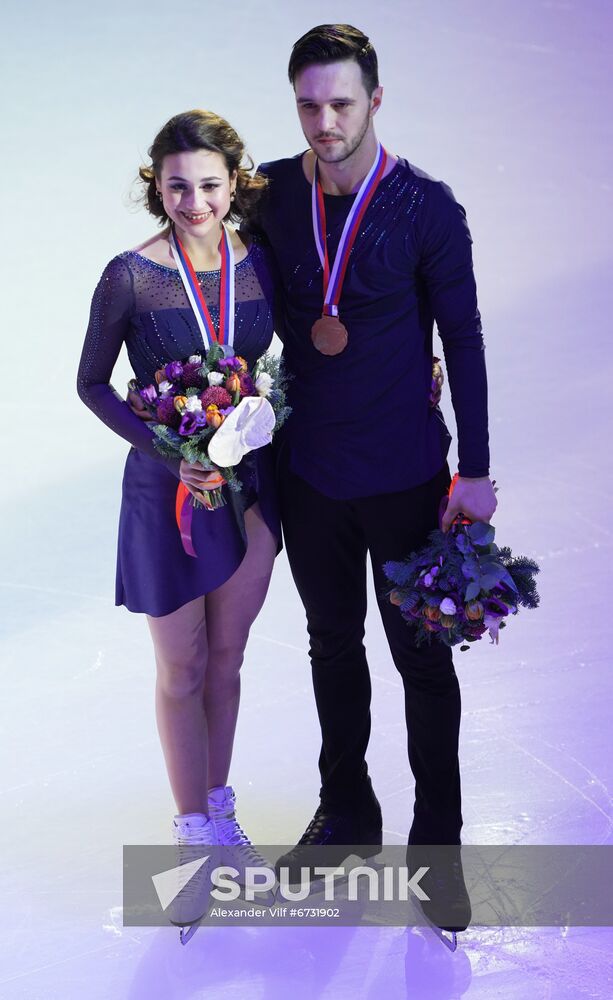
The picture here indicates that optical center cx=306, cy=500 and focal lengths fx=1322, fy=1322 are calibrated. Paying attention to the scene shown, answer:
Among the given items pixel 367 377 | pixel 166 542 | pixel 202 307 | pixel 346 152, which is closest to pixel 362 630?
pixel 166 542

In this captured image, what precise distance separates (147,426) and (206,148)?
25.1 inches

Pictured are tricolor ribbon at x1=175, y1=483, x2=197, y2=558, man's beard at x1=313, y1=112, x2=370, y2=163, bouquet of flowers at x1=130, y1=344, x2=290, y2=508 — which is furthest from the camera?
tricolor ribbon at x1=175, y1=483, x2=197, y2=558

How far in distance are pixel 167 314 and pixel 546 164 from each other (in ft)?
22.8

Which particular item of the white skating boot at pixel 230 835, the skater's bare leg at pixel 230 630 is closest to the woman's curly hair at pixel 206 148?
the skater's bare leg at pixel 230 630

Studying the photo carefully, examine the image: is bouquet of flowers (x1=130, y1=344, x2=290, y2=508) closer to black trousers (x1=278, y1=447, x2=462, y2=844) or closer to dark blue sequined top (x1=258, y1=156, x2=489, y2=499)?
dark blue sequined top (x1=258, y1=156, x2=489, y2=499)

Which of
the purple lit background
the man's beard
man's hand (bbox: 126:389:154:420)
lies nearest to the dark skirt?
man's hand (bbox: 126:389:154:420)

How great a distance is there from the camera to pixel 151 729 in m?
4.17

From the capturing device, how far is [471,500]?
123 inches

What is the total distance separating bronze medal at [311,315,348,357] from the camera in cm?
303

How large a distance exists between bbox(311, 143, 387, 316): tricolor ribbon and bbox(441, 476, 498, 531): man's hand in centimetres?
51

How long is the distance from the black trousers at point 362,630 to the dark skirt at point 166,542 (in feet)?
0.65

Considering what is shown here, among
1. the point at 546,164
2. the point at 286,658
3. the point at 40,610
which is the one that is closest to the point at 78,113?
the point at 546,164

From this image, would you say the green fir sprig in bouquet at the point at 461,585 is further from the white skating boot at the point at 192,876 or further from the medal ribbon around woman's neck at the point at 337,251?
the white skating boot at the point at 192,876

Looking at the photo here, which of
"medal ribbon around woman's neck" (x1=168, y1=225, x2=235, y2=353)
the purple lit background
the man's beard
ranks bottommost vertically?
the purple lit background
